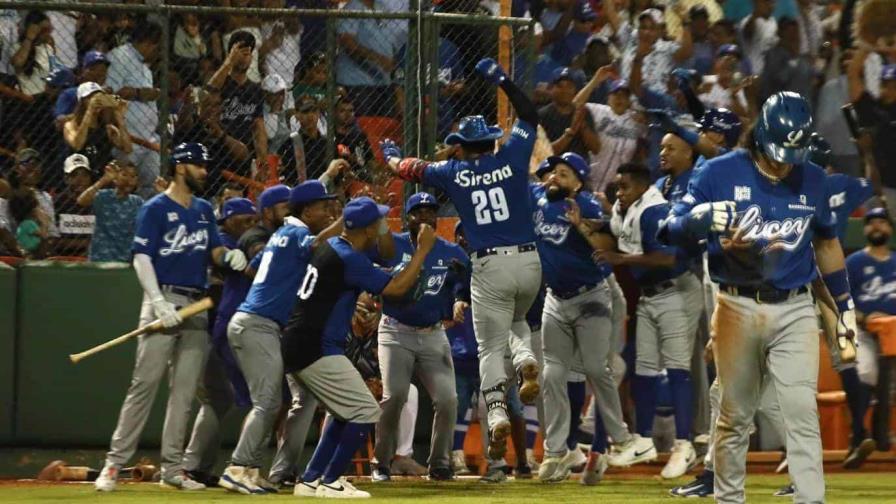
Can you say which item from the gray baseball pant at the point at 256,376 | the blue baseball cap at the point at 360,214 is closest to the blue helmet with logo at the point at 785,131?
the blue baseball cap at the point at 360,214

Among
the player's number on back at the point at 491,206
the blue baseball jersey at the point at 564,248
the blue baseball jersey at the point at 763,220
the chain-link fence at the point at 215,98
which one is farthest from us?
the chain-link fence at the point at 215,98

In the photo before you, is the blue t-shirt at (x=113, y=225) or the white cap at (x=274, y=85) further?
the white cap at (x=274, y=85)

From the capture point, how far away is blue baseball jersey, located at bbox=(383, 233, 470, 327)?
36.4ft

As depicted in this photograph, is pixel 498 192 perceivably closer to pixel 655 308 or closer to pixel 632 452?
pixel 655 308

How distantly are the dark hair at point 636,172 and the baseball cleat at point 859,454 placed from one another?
2815 millimetres

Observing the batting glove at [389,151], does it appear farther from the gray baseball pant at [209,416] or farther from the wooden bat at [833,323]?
the wooden bat at [833,323]

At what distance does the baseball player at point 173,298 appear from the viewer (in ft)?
33.4

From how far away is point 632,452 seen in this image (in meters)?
10.8

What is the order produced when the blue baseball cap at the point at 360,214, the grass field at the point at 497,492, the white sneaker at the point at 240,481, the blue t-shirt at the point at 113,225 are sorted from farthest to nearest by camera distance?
the blue t-shirt at the point at 113,225, the white sneaker at the point at 240,481, the blue baseball cap at the point at 360,214, the grass field at the point at 497,492

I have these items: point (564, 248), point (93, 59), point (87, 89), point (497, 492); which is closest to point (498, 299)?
point (564, 248)

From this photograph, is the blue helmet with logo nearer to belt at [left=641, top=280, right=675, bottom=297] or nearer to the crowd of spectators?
Result: belt at [left=641, top=280, right=675, bottom=297]

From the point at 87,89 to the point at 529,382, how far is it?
14.2 ft

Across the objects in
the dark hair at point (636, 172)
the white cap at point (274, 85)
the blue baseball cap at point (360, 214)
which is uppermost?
the white cap at point (274, 85)

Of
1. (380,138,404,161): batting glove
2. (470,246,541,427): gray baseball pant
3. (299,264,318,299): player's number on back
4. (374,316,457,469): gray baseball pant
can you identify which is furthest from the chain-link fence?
(299,264,318,299): player's number on back
